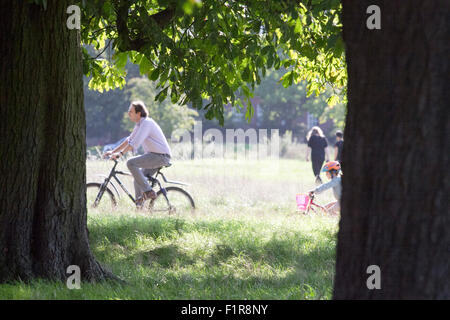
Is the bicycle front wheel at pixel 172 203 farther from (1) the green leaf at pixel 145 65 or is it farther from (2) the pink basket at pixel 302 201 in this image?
(1) the green leaf at pixel 145 65

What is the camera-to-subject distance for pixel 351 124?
3018mm

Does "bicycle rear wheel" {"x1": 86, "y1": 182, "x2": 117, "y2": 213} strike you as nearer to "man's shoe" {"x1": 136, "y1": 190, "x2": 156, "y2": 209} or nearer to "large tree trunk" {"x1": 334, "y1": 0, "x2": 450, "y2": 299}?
"man's shoe" {"x1": 136, "y1": 190, "x2": 156, "y2": 209}

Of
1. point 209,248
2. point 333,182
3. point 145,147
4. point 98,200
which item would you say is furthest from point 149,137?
point 209,248

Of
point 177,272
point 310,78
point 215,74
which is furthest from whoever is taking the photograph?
point 310,78

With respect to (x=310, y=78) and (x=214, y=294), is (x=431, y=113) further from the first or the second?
(x=310, y=78)

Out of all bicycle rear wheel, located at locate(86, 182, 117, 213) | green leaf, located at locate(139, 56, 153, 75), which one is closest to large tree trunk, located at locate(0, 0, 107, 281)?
green leaf, located at locate(139, 56, 153, 75)

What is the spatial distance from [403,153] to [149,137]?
761 cm

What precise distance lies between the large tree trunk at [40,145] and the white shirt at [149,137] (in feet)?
15.3

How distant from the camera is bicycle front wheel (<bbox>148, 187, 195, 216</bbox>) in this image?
33.8 ft

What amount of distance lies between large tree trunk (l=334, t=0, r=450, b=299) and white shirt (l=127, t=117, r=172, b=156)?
7181 mm

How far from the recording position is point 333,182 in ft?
32.5

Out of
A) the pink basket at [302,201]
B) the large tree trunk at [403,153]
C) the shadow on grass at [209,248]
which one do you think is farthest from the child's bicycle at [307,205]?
the large tree trunk at [403,153]
